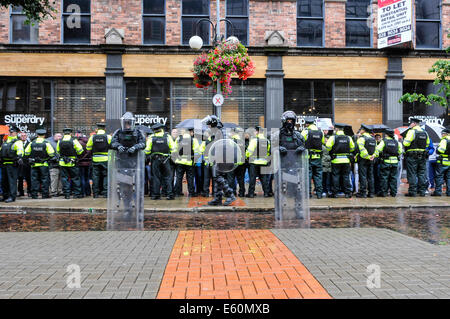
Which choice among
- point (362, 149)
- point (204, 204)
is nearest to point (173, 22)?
point (362, 149)

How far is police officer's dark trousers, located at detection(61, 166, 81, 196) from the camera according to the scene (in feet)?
42.9

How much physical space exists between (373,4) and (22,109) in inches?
640

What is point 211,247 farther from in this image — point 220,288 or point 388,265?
point 388,265

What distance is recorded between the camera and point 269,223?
891 cm

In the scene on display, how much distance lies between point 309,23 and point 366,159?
8.96m

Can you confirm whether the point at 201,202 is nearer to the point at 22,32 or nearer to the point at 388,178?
the point at 388,178

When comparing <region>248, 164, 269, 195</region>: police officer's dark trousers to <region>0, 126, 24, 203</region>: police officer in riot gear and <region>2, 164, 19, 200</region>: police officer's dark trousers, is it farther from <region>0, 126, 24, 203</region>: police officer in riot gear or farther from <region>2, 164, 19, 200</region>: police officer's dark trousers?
<region>2, 164, 19, 200</region>: police officer's dark trousers

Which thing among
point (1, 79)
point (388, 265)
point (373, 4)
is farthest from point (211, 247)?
point (373, 4)

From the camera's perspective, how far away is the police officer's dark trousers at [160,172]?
40.9 feet

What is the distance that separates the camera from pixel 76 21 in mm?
18797

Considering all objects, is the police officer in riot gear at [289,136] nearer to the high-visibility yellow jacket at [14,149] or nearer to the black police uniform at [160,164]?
the black police uniform at [160,164]

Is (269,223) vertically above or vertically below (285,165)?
below

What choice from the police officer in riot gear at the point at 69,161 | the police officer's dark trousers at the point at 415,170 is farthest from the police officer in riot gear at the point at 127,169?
the police officer's dark trousers at the point at 415,170

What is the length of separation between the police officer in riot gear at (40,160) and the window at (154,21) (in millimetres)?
7871
